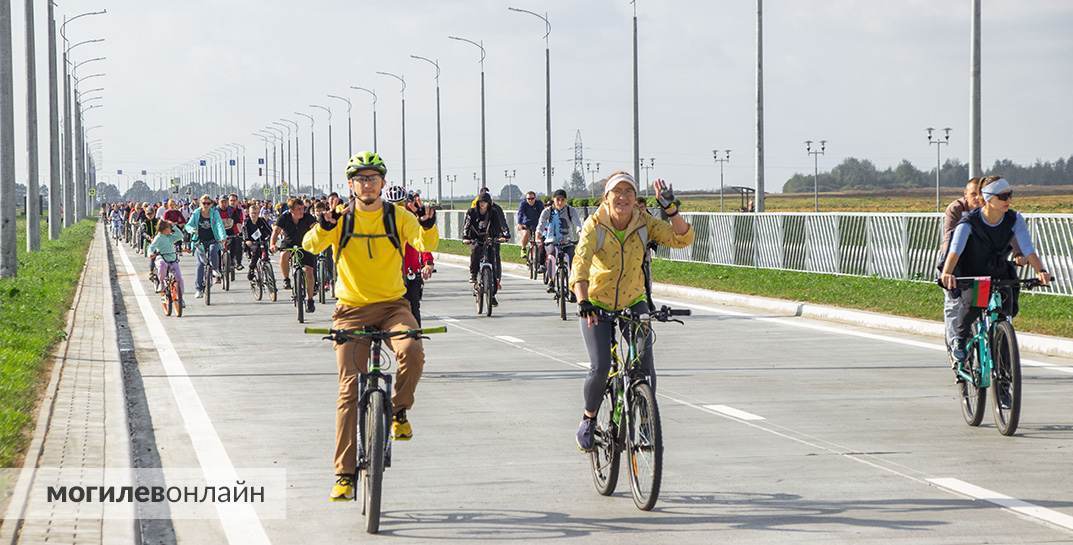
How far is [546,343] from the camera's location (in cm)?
1762

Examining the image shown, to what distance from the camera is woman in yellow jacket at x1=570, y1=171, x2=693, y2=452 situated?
8.16 metres

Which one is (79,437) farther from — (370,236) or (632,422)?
(632,422)

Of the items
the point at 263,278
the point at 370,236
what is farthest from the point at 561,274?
the point at 370,236

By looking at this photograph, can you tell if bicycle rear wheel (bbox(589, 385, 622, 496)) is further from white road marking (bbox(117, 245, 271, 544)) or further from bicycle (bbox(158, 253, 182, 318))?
bicycle (bbox(158, 253, 182, 318))

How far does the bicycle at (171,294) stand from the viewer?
874 inches

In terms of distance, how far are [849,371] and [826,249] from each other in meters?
16.4

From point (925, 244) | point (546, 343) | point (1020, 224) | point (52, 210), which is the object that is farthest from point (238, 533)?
point (52, 210)

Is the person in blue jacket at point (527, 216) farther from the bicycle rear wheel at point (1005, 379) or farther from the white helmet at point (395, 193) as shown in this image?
the bicycle rear wheel at point (1005, 379)

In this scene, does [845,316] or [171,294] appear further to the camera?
[171,294]

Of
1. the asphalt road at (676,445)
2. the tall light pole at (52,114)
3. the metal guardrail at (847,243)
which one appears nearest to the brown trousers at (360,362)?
the asphalt road at (676,445)

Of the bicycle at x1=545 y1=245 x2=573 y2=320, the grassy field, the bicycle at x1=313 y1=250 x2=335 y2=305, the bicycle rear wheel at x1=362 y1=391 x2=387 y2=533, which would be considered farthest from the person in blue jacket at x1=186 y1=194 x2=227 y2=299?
the bicycle rear wheel at x1=362 y1=391 x2=387 y2=533

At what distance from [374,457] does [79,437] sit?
3502mm

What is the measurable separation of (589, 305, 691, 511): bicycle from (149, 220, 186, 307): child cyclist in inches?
581

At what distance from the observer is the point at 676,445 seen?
986 cm
